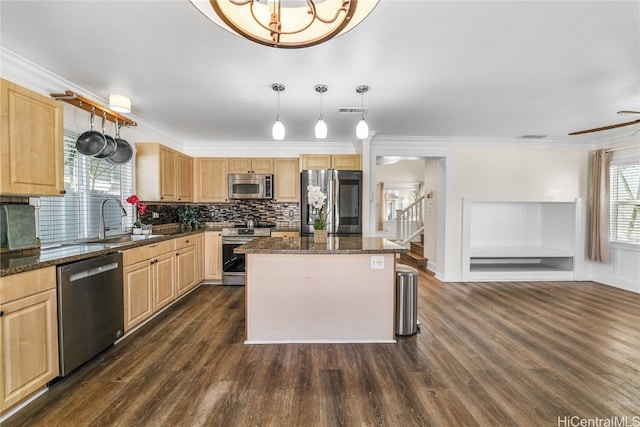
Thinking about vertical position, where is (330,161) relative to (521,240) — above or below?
above

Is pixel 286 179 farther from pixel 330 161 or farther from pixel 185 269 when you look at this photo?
pixel 185 269

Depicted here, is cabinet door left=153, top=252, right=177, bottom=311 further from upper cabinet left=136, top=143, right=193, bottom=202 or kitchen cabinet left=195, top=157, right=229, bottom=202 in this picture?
kitchen cabinet left=195, top=157, right=229, bottom=202

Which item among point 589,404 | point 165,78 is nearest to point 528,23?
point 589,404

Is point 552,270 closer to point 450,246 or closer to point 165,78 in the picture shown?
point 450,246

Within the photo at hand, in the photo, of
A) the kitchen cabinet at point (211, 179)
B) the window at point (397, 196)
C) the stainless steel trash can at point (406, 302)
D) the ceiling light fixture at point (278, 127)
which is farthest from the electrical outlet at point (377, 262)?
the window at point (397, 196)

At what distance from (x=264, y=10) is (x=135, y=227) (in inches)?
128

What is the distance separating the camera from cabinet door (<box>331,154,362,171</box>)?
4723 mm

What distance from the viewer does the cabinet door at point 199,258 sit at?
4.23 m

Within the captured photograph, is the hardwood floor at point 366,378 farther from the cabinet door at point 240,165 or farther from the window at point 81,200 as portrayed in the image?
the cabinet door at point 240,165

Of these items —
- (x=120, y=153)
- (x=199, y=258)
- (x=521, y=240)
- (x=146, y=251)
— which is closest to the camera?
(x=146, y=251)

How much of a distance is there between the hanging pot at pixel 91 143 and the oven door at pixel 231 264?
2.07 metres

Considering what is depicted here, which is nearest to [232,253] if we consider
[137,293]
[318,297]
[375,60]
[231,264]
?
[231,264]

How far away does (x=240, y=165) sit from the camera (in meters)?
4.88

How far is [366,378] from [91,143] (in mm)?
3312
